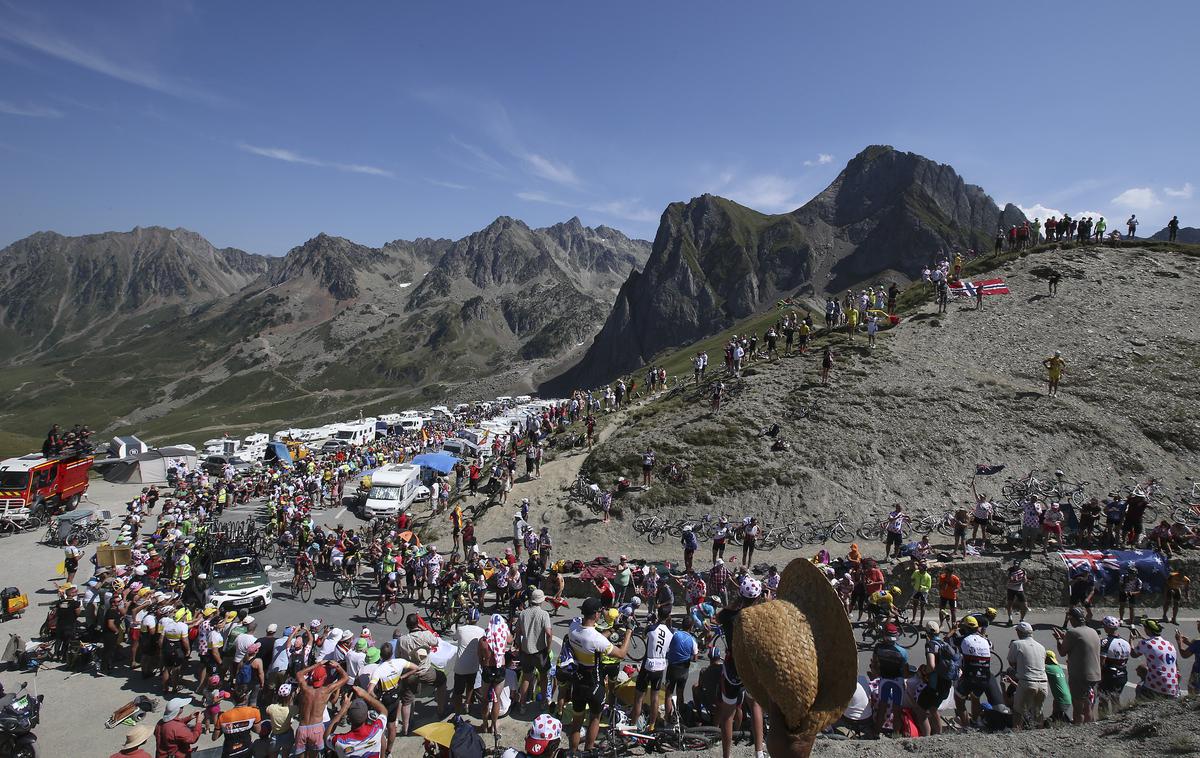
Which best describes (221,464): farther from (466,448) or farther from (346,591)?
(346,591)

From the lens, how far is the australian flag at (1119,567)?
50.9 ft

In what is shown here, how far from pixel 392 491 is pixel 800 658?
3227 centimetres

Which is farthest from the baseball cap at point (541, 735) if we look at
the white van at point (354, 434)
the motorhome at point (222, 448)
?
the white van at point (354, 434)

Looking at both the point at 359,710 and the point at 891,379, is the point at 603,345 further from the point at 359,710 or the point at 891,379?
the point at 359,710

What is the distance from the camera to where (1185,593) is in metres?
15.6

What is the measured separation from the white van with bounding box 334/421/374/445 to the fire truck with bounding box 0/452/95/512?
2932 cm

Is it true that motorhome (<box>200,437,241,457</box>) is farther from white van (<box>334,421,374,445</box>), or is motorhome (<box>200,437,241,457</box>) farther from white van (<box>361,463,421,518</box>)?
white van (<box>361,463,421,518</box>)

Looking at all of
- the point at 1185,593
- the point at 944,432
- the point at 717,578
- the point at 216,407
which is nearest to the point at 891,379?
the point at 944,432

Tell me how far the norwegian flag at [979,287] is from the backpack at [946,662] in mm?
34109

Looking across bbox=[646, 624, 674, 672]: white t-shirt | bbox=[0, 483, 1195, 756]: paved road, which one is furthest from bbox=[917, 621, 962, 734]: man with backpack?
bbox=[646, 624, 674, 672]: white t-shirt

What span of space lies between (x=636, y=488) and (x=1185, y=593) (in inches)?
693

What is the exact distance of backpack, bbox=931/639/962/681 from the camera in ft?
28.9

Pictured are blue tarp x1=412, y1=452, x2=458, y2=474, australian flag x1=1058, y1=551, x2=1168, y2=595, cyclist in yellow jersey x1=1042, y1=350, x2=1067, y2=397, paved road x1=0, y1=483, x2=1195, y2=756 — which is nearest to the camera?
paved road x1=0, y1=483, x2=1195, y2=756

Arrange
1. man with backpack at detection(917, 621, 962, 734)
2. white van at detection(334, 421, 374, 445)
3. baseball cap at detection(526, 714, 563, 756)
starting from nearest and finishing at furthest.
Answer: baseball cap at detection(526, 714, 563, 756)
man with backpack at detection(917, 621, 962, 734)
white van at detection(334, 421, 374, 445)
